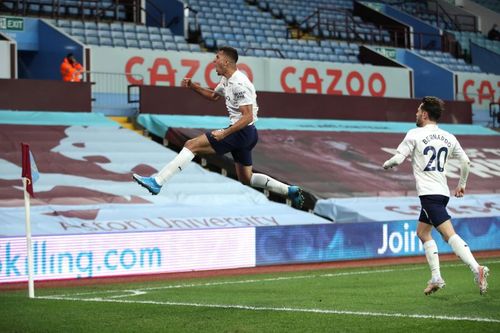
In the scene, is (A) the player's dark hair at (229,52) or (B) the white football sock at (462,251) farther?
(A) the player's dark hair at (229,52)

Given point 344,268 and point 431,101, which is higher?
point 431,101

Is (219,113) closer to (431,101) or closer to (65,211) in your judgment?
(65,211)

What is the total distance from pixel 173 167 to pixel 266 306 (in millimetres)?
1908

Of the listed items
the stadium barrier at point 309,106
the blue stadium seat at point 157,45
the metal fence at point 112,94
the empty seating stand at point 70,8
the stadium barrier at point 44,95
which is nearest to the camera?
the stadium barrier at point 44,95

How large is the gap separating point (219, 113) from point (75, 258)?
11.4 metres

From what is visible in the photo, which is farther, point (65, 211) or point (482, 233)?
point (482, 233)

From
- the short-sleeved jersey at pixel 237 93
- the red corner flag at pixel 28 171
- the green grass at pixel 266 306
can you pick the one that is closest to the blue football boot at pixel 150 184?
the short-sleeved jersey at pixel 237 93

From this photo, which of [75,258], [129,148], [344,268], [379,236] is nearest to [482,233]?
[379,236]

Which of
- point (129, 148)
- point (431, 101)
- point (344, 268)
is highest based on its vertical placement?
point (431, 101)

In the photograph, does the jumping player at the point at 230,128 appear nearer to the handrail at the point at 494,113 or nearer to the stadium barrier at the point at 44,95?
the stadium barrier at the point at 44,95

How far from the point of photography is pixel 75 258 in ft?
51.3

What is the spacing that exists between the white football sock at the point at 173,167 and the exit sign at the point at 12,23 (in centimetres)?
1753

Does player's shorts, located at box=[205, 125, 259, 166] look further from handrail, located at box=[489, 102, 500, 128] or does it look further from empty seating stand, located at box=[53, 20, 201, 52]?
handrail, located at box=[489, 102, 500, 128]

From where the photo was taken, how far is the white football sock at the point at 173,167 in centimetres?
1077
